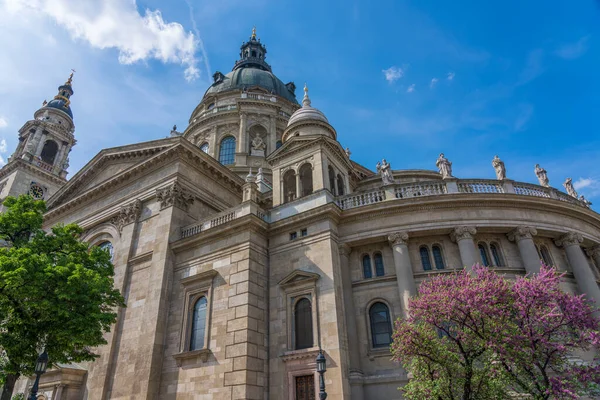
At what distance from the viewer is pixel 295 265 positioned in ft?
63.2

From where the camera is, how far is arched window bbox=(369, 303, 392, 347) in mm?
17453

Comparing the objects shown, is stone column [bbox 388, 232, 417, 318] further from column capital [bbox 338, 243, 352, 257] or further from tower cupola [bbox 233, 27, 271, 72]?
tower cupola [bbox 233, 27, 271, 72]

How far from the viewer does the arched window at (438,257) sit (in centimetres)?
1869

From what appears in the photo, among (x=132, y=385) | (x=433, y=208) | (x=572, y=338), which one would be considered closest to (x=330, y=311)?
(x=433, y=208)

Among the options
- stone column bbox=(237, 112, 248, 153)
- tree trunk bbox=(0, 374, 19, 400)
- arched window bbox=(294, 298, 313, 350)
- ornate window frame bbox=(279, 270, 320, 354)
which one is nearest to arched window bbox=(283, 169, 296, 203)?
ornate window frame bbox=(279, 270, 320, 354)

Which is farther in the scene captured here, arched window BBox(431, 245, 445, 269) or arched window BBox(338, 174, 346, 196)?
arched window BBox(338, 174, 346, 196)

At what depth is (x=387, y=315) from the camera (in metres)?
17.9

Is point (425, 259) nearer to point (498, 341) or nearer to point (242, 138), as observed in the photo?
point (498, 341)

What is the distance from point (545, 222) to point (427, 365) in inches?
439

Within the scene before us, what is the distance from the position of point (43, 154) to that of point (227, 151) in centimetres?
2726

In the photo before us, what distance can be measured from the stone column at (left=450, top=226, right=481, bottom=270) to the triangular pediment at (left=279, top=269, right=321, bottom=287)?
20.8 ft

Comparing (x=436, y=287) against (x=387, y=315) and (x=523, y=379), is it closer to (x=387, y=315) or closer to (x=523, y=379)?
(x=523, y=379)

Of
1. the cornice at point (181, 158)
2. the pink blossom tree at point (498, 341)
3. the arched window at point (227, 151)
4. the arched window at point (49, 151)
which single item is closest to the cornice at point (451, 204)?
the pink blossom tree at point (498, 341)

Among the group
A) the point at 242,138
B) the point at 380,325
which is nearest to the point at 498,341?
the point at 380,325
